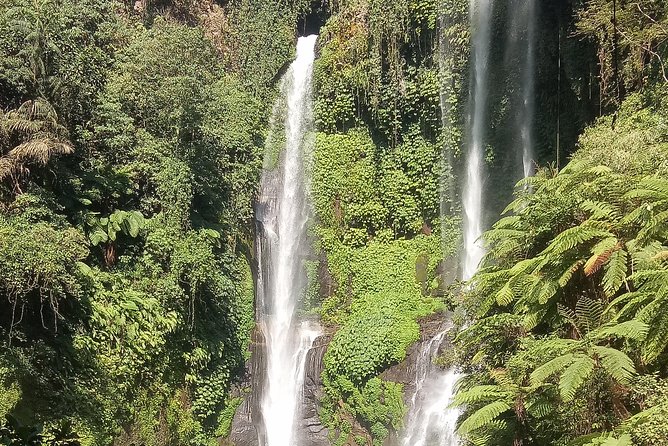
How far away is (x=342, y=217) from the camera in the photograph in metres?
18.8

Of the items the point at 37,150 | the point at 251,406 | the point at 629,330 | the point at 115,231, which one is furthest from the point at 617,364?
the point at 251,406

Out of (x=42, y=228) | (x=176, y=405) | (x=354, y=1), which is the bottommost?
(x=176, y=405)

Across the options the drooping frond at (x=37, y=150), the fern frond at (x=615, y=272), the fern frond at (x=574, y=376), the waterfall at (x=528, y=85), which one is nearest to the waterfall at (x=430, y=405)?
the waterfall at (x=528, y=85)

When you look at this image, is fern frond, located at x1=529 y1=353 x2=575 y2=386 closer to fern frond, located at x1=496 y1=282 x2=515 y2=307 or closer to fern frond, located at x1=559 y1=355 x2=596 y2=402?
fern frond, located at x1=559 y1=355 x2=596 y2=402

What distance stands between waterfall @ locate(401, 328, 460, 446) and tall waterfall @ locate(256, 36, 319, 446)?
3.11 meters

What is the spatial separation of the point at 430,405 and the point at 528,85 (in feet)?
28.9

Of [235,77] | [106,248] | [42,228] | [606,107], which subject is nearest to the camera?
[42,228]

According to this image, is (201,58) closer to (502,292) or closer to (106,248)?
(106,248)

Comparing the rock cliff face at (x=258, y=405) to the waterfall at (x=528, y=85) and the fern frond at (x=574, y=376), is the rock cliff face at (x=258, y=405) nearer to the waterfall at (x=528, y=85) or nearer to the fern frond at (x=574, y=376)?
the waterfall at (x=528, y=85)

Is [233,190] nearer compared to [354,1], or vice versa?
[233,190]

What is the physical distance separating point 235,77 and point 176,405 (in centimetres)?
1164

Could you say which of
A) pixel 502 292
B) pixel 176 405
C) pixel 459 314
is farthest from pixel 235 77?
pixel 502 292

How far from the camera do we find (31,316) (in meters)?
9.88

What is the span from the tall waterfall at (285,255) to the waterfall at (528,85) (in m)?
6.67
